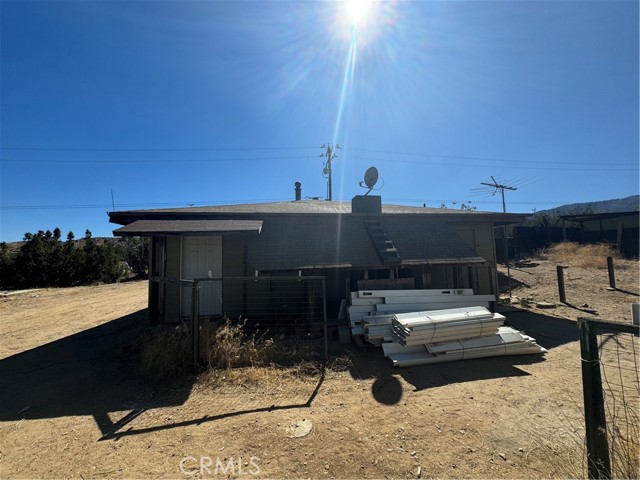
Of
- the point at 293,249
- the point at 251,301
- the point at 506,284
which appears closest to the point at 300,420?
the point at 293,249

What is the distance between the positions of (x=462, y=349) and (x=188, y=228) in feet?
21.3

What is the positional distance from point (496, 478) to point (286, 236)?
668 cm

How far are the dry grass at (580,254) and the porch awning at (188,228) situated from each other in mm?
20054

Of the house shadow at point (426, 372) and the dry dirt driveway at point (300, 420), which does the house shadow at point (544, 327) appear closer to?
the dry dirt driveway at point (300, 420)

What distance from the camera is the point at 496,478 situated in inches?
100

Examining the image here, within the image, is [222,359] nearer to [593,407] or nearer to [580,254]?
[593,407]

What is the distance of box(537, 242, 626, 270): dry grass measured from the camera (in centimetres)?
1723

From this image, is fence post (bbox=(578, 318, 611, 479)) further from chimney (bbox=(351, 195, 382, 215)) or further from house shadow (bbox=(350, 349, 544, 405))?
chimney (bbox=(351, 195, 382, 215))

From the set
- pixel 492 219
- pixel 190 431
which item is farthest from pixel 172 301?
pixel 492 219

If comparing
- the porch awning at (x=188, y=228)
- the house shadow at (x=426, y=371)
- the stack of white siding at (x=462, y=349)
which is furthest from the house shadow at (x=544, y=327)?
the porch awning at (x=188, y=228)

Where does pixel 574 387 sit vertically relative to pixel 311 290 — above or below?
below

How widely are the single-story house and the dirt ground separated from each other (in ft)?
7.27

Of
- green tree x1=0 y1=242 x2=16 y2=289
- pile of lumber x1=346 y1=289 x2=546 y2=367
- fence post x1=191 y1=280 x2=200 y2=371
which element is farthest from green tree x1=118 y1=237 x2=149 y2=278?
pile of lumber x1=346 y1=289 x2=546 y2=367

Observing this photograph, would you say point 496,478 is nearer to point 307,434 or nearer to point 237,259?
point 307,434
